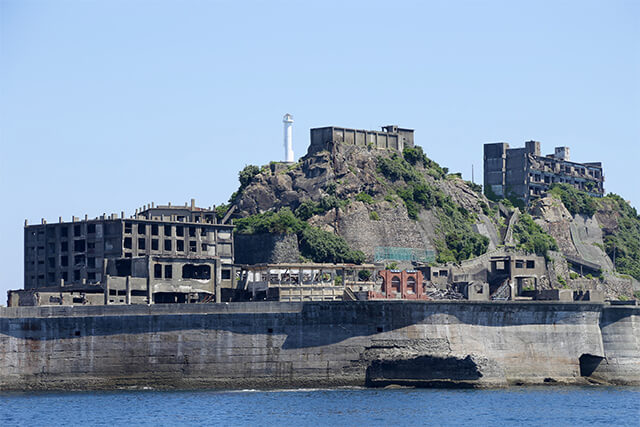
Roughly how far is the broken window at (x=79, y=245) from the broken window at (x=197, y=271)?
12.0 meters

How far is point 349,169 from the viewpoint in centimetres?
14825

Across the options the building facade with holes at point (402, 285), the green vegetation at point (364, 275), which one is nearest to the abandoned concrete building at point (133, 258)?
the green vegetation at point (364, 275)

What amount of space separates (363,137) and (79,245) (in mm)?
43211

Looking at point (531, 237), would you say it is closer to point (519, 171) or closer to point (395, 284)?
point (519, 171)

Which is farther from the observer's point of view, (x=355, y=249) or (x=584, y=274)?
(x=584, y=274)

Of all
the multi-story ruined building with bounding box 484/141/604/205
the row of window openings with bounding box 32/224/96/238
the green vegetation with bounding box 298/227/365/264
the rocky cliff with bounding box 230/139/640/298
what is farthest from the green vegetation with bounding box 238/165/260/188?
the multi-story ruined building with bounding box 484/141/604/205

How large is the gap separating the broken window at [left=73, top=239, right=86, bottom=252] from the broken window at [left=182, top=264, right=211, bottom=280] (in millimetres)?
12015

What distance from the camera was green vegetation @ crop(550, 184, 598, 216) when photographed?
176750 millimetres

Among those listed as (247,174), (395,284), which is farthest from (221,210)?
(395,284)

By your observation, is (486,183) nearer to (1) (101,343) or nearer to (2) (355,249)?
(2) (355,249)

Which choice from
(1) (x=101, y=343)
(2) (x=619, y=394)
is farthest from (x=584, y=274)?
(1) (x=101, y=343)

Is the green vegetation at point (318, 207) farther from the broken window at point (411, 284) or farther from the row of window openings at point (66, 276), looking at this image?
the row of window openings at point (66, 276)

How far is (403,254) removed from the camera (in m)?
143

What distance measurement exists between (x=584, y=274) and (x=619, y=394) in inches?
2771
